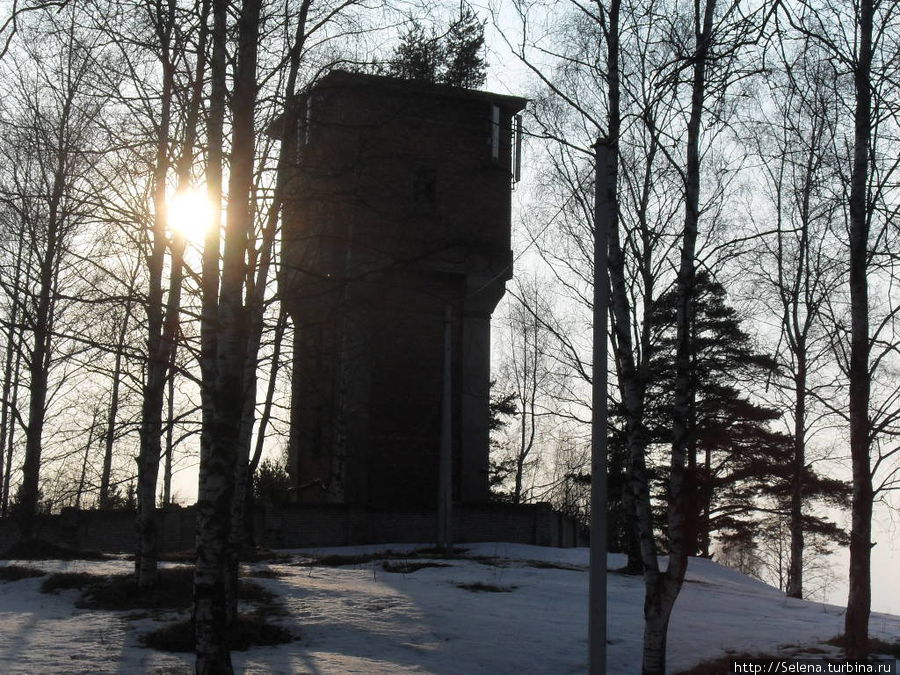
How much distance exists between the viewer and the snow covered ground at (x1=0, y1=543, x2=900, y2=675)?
11562mm

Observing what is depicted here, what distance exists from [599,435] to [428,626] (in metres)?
6.11

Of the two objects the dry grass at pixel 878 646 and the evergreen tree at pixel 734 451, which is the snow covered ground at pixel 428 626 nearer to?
the dry grass at pixel 878 646

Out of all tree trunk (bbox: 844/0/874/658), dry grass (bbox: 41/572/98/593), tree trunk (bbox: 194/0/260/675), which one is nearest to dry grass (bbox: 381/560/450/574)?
dry grass (bbox: 41/572/98/593)

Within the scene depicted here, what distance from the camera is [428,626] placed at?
14203 mm

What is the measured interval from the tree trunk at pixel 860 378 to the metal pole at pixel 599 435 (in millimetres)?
4193

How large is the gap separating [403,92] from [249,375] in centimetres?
483

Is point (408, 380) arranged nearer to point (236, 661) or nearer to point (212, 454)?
point (236, 661)

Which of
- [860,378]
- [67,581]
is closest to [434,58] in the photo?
[860,378]

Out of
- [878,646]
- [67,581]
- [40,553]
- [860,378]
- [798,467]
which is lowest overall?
[40,553]

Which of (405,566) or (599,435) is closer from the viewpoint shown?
(599,435)

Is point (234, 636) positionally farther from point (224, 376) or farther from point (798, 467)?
point (798, 467)

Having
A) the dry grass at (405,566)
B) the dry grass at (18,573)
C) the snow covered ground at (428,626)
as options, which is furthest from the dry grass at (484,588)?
the dry grass at (18,573)

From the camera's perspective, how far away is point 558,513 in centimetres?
3462

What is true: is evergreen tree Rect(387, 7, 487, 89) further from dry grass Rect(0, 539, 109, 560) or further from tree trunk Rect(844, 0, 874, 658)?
dry grass Rect(0, 539, 109, 560)
